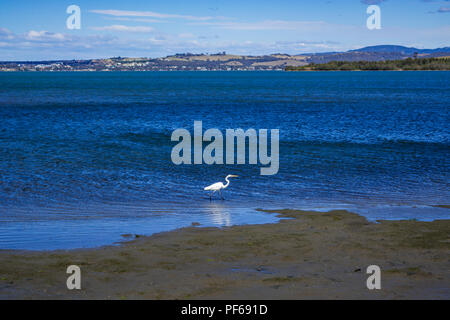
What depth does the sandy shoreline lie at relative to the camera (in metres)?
9.30

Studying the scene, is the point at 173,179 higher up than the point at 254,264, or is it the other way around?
the point at 173,179

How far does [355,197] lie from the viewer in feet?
61.8

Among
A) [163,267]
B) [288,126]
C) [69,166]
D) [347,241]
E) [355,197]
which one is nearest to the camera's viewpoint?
[163,267]

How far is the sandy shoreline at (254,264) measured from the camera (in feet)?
30.5

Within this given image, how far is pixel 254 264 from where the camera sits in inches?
434

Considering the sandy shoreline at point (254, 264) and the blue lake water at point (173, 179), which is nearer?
the sandy shoreline at point (254, 264)

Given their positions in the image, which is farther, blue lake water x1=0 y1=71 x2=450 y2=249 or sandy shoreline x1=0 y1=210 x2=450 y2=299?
blue lake water x1=0 y1=71 x2=450 y2=249

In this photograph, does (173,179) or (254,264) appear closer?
(254,264)
